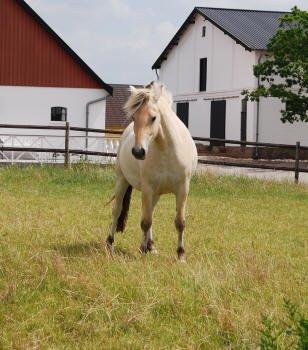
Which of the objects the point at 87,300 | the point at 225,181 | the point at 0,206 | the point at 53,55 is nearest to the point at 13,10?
the point at 53,55

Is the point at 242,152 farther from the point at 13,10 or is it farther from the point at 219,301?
the point at 219,301

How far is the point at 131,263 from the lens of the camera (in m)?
7.31

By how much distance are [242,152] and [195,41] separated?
9522mm

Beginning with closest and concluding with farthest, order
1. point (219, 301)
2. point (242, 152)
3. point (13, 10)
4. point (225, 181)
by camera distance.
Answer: point (219, 301), point (225, 181), point (13, 10), point (242, 152)

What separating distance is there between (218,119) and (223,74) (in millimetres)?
2640

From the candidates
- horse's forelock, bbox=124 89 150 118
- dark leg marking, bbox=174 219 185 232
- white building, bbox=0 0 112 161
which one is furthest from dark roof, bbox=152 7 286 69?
horse's forelock, bbox=124 89 150 118

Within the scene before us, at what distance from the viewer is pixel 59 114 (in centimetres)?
3288

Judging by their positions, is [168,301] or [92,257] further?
[92,257]

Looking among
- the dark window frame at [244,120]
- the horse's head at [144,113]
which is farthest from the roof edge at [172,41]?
the horse's head at [144,113]

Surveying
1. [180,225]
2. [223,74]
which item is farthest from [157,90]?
[223,74]

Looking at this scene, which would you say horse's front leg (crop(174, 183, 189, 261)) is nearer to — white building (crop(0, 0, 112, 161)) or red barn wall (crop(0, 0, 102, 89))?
white building (crop(0, 0, 112, 161))

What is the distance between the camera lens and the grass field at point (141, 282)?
5.27 m

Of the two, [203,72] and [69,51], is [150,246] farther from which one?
[203,72]

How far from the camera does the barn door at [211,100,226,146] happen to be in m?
43.6
